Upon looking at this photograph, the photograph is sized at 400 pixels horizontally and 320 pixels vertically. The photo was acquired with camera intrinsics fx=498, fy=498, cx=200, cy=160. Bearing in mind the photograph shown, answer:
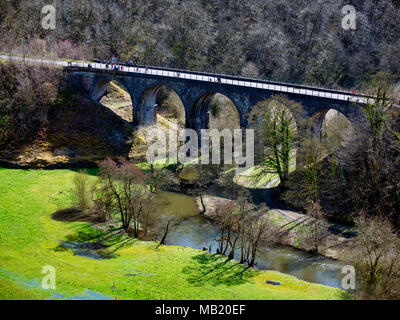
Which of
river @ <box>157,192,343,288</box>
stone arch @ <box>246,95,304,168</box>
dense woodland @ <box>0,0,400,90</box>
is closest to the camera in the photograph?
river @ <box>157,192,343,288</box>

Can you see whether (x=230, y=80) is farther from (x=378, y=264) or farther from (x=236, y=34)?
(x=236, y=34)

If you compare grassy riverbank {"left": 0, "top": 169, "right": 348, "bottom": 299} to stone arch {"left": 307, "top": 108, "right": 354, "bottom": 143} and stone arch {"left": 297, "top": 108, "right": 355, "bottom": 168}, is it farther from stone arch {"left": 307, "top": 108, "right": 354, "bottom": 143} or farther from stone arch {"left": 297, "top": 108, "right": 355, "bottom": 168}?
stone arch {"left": 307, "top": 108, "right": 354, "bottom": 143}

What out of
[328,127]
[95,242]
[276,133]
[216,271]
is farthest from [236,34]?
[216,271]

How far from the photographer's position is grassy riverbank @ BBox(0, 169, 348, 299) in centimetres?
4356

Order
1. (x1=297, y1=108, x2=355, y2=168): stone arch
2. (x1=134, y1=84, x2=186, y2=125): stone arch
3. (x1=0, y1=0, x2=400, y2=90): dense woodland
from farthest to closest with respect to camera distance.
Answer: (x1=0, y1=0, x2=400, y2=90): dense woodland, (x1=134, y1=84, x2=186, y2=125): stone arch, (x1=297, y1=108, x2=355, y2=168): stone arch

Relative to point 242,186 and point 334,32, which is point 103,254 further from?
point 334,32

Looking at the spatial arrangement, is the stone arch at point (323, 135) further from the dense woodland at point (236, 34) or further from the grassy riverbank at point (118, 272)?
the dense woodland at point (236, 34)

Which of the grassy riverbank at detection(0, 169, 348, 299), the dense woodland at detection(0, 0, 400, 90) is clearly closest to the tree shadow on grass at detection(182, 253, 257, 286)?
the grassy riverbank at detection(0, 169, 348, 299)

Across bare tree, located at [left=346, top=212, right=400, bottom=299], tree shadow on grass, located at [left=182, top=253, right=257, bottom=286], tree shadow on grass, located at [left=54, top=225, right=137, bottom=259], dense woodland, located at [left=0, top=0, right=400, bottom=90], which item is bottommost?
tree shadow on grass, located at [left=182, top=253, right=257, bottom=286]

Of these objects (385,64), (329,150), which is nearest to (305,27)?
(385,64)

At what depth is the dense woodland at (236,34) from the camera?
11856cm

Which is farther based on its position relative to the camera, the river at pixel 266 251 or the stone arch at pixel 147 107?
the stone arch at pixel 147 107

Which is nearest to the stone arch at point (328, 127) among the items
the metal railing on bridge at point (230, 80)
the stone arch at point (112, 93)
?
the metal railing on bridge at point (230, 80)

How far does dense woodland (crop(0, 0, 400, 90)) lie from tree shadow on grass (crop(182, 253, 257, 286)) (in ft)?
228
